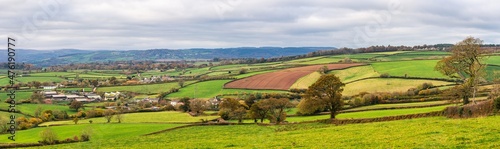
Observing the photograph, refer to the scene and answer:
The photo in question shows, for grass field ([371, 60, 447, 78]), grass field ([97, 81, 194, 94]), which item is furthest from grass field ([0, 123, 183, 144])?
grass field ([371, 60, 447, 78])

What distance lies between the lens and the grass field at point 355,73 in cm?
10112

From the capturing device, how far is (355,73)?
10694 cm

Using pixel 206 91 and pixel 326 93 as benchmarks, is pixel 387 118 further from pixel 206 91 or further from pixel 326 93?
pixel 206 91

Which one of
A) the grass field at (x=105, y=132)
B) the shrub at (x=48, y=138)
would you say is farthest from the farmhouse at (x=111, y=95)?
the shrub at (x=48, y=138)

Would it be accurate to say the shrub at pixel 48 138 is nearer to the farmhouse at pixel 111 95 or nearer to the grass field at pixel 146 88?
the farmhouse at pixel 111 95

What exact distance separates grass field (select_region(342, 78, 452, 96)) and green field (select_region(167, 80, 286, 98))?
61.5ft

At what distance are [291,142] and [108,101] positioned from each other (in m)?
87.1

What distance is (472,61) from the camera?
148ft

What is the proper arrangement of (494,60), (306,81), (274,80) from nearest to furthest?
(494,60) → (306,81) → (274,80)

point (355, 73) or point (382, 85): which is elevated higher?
point (355, 73)

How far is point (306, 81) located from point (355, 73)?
13941 mm

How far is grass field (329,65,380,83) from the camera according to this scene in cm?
10112

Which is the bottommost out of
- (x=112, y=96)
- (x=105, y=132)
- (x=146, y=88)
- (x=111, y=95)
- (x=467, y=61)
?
(x=112, y=96)

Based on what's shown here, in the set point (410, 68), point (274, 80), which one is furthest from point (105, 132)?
point (410, 68)
